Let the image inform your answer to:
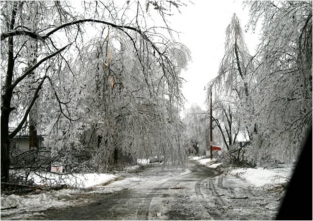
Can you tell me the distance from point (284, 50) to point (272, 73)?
3.54 ft

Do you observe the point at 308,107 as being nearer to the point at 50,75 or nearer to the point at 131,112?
the point at 131,112

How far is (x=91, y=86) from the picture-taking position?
1180cm

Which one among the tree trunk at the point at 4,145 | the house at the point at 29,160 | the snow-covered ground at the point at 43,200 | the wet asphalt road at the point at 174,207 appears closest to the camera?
the wet asphalt road at the point at 174,207

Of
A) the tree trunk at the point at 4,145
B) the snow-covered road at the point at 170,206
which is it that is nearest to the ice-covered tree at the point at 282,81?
the snow-covered road at the point at 170,206

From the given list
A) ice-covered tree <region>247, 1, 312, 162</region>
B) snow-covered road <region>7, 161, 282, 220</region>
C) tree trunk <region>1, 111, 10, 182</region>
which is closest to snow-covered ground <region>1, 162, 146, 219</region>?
snow-covered road <region>7, 161, 282, 220</region>

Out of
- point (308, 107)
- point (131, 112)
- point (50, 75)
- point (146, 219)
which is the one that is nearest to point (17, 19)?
point (50, 75)

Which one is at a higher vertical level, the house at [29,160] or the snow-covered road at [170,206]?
the house at [29,160]

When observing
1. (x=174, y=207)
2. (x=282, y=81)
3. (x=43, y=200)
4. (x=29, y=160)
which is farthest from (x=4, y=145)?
(x=282, y=81)

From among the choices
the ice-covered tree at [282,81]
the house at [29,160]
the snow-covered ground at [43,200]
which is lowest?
the snow-covered ground at [43,200]

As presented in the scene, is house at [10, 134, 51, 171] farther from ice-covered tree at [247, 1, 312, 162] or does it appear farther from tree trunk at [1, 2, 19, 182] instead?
ice-covered tree at [247, 1, 312, 162]

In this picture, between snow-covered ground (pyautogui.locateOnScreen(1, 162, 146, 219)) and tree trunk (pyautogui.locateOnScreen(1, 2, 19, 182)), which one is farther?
tree trunk (pyautogui.locateOnScreen(1, 2, 19, 182))

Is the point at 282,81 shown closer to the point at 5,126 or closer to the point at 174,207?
the point at 174,207

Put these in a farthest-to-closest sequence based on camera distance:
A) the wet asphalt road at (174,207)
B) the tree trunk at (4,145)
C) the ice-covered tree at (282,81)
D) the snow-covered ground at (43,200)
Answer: the tree trunk at (4,145) < the ice-covered tree at (282,81) < the snow-covered ground at (43,200) < the wet asphalt road at (174,207)

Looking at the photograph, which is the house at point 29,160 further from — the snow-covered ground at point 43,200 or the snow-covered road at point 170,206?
the snow-covered road at point 170,206
